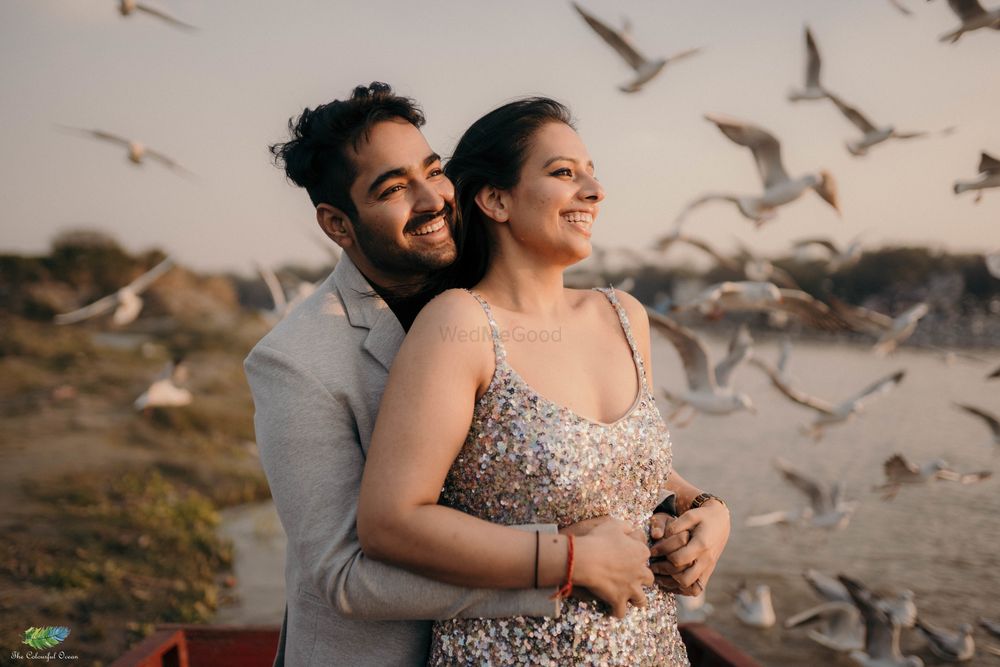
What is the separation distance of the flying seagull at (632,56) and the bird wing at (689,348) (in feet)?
8.61

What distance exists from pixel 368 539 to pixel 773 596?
9525 mm

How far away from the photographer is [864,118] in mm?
7102

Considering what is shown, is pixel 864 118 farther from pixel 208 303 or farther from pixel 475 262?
pixel 208 303

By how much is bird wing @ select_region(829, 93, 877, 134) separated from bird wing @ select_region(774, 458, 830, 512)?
3169 millimetres

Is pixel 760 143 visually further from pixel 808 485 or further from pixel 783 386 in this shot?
pixel 808 485

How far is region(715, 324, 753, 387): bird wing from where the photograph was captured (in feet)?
22.9

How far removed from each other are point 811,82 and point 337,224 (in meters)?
7.03

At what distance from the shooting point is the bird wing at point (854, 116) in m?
7.09

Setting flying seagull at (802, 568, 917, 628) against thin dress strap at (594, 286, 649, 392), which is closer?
thin dress strap at (594, 286, 649, 392)

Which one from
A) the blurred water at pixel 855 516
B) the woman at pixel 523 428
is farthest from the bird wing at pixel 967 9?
the woman at pixel 523 428

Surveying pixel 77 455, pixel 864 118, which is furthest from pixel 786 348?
pixel 77 455

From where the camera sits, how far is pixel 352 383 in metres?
1.59

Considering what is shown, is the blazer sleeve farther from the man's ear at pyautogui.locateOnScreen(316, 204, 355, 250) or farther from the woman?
the man's ear at pyautogui.locateOnScreen(316, 204, 355, 250)

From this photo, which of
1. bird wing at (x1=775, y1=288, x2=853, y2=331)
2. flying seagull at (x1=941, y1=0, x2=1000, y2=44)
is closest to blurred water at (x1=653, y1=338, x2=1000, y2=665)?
bird wing at (x1=775, y1=288, x2=853, y2=331)
